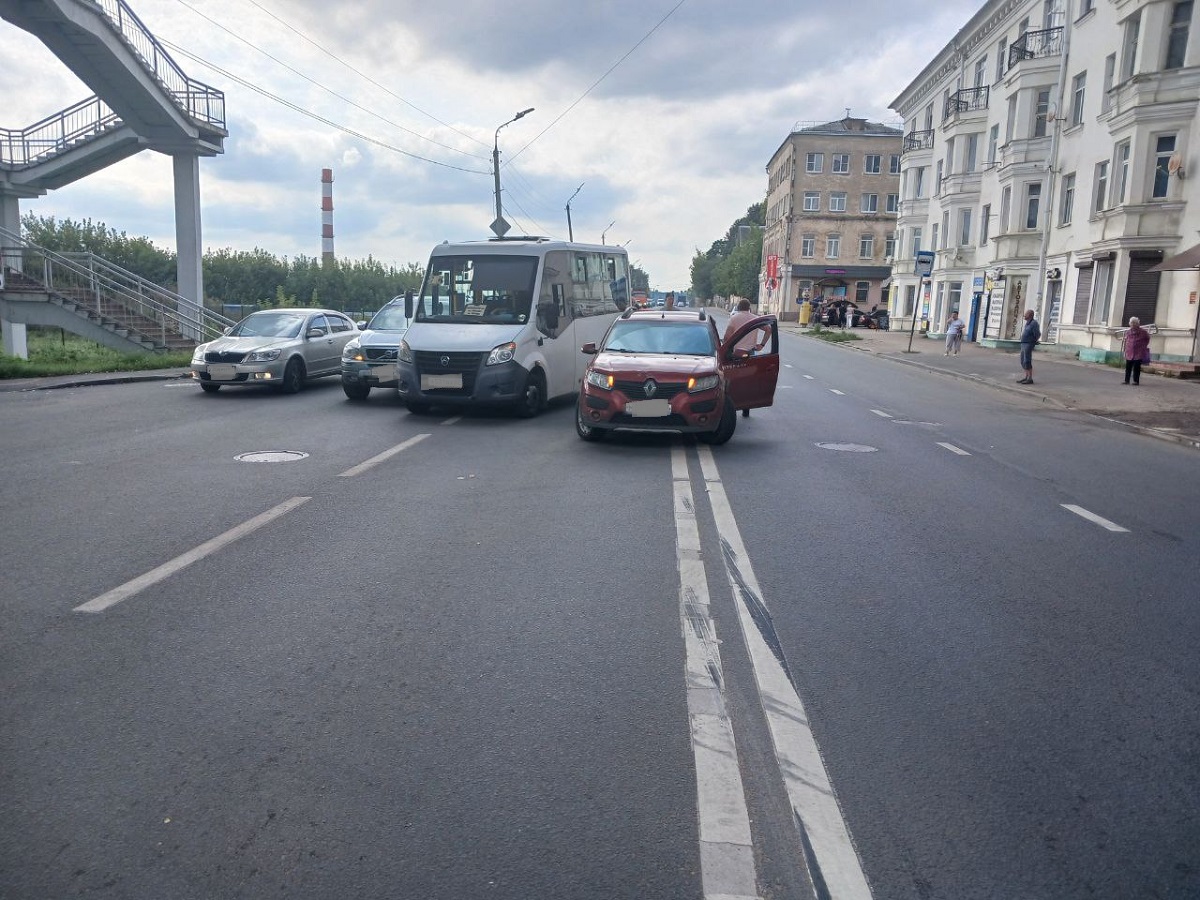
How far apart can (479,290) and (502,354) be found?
1720 millimetres

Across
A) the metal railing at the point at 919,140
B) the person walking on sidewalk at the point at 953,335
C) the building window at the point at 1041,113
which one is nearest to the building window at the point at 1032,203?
the building window at the point at 1041,113

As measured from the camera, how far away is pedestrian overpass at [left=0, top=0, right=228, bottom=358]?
24.6m

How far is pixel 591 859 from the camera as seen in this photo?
300 centimetres

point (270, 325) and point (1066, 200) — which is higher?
point (1066, 200)

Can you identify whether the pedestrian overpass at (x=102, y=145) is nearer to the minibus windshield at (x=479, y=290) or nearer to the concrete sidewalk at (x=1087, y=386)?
the minibus windshield at (x=479, y=290)

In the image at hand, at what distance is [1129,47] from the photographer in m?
Answer: 29.4

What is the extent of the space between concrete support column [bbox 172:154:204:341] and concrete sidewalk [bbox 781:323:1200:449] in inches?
897

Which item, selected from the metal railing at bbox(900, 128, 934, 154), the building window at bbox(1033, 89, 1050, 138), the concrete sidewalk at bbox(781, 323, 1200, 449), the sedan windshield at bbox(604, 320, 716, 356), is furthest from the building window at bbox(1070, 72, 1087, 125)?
the sedan windshield at bbox(604, 320, 716, 356)

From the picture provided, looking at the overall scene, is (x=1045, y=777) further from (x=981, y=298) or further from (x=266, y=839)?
(x=981, y=298)

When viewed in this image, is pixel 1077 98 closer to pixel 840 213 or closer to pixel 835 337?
pixel 835 337

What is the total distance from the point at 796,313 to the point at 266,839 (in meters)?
92.6

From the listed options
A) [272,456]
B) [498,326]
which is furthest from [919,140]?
[272,456]

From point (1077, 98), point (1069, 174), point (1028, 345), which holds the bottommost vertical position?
point (1028, 345)

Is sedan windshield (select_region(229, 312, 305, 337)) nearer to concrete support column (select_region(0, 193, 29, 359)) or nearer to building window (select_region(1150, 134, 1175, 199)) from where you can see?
concrete support column (select_region(0, 193, 29, 359))
